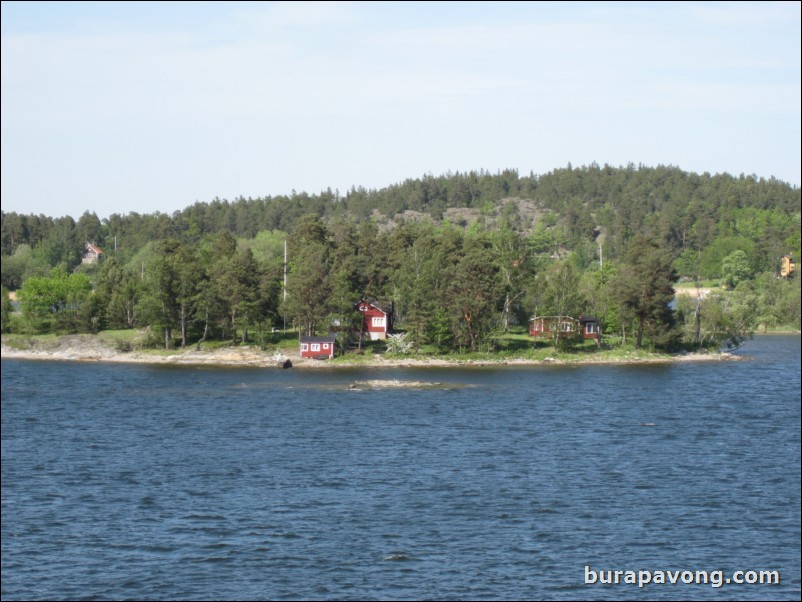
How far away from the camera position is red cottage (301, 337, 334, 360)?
262 feet

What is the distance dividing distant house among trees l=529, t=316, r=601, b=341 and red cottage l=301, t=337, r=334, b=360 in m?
19.6

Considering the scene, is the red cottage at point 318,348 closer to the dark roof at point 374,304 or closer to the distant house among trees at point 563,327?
the dark roof at point 374,304

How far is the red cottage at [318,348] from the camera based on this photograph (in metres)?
79.8

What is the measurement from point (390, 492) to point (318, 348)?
44504 millimetres

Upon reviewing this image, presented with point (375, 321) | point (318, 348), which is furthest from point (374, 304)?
point (318, 348)

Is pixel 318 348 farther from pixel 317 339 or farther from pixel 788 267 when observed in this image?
pixel 788 267

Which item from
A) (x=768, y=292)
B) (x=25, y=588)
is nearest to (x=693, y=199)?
(x=768, y=292)

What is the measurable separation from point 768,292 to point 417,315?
2734cm

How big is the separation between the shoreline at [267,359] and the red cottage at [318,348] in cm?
74

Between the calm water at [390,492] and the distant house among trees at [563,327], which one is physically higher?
the distant house among trees at [563,327]

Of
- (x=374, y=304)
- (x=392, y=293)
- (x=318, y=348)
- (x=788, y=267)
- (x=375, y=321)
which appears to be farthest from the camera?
(x=392, y=293)

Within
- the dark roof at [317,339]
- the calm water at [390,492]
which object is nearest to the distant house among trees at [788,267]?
the calm water at [390,492]

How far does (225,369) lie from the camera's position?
2995 inches

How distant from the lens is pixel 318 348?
262 feet
